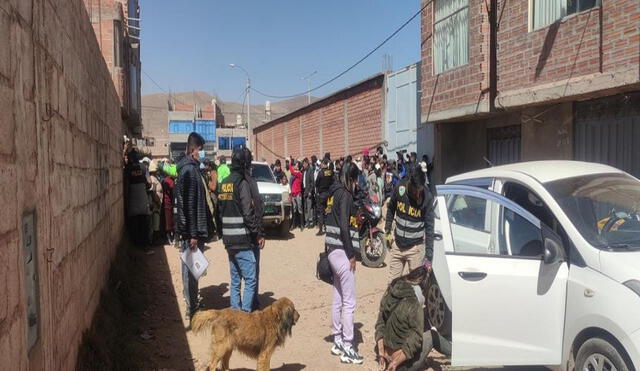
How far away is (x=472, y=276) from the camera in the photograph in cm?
413

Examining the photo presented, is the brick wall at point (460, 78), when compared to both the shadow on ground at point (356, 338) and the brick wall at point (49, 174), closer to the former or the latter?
the shadow on ground at point (356, 338)

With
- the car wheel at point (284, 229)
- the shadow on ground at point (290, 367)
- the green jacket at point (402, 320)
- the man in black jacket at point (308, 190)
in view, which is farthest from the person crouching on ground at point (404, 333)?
the man in black jacket at point (308, 190)

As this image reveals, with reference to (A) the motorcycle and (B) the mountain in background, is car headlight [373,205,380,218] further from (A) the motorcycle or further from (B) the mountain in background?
(B) the mountain in background

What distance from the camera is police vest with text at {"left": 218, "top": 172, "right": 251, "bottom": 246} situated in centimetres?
550

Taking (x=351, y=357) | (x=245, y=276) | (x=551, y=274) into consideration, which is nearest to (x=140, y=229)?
(x=245, y=276)

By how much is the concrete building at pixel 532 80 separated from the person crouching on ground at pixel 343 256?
16.2 ft

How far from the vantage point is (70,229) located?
3.40 meters

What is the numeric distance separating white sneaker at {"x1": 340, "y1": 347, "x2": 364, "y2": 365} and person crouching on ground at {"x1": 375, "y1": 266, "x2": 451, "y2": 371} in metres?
0.24

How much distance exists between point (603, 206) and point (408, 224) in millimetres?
2348

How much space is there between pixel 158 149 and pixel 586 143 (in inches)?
2315

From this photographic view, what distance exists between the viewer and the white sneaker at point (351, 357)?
4.95 metres

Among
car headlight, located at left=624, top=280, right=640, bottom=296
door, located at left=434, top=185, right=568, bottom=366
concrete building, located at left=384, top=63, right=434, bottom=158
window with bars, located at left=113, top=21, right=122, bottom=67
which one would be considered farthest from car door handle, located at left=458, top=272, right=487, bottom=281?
window with bars, located at left=113, top=21, right=122, bottom=67

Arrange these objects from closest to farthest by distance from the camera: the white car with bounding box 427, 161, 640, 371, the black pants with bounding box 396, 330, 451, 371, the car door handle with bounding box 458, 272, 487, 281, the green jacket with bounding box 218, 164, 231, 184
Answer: the white car with bounding box 427, 161, 640, 371 < the car door handle with bounding box 458, 272, 487, 281 < the black pants with bounding box 396, 330, 451, 371 < the green jacket with bounding box 218, 164, 231, 184

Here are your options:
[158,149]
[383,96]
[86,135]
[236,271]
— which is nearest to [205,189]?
[236,271]
